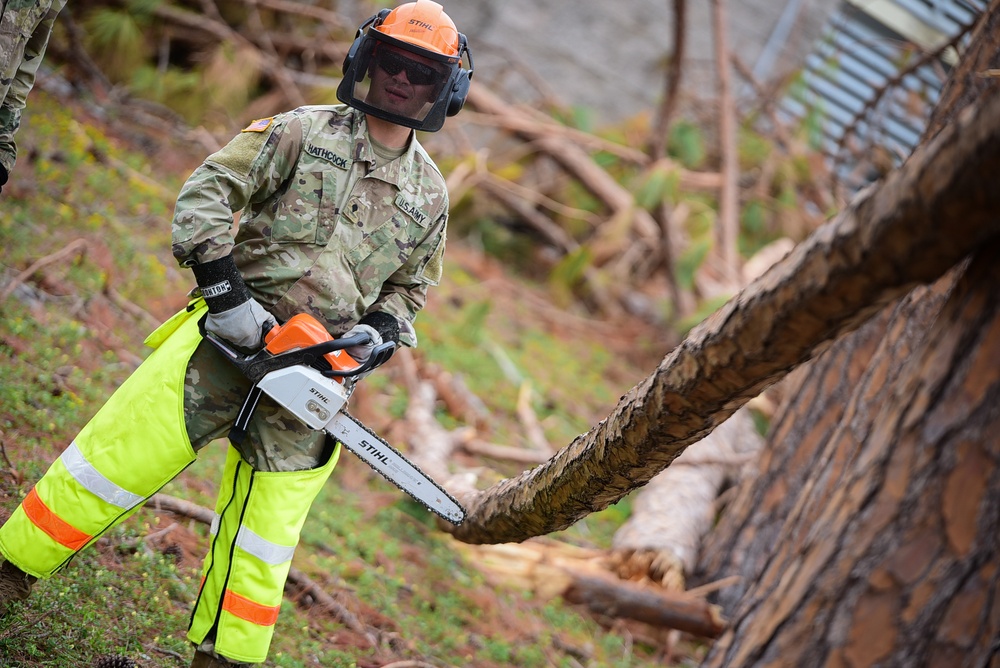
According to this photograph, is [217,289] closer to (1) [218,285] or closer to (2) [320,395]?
(1) [218,285]

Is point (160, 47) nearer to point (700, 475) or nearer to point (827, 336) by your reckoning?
point (700, 475)

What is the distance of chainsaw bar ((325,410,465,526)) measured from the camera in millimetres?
2498

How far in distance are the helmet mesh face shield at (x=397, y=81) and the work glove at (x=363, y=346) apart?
620 mm

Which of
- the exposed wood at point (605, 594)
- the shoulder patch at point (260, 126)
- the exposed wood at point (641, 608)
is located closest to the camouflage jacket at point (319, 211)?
the shoulder patch at point (260, 126)

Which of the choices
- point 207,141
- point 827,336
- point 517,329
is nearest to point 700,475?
point 517,329

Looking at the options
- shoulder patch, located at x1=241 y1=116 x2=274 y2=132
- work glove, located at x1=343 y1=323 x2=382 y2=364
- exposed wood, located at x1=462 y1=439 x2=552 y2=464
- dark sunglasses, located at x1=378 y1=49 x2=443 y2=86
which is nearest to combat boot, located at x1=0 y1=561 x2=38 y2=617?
work glove, located at x1=343 y1=323 x2=382 y2=364

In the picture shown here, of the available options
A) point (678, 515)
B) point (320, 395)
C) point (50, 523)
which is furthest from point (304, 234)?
point (678, 515)

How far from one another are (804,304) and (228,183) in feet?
5.17

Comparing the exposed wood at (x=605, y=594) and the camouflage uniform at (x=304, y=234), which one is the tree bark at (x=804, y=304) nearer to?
the camouflage uniform at (x=304, y=234)

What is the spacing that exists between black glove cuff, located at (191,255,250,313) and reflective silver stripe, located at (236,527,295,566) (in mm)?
664

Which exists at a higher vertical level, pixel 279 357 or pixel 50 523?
pixel 279 357

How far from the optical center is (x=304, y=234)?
96.3 inches

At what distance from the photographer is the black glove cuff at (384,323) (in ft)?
8.54

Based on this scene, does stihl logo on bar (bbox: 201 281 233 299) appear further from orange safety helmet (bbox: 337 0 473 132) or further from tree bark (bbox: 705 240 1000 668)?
tree bark (bbox: 705 240 1000 668)
